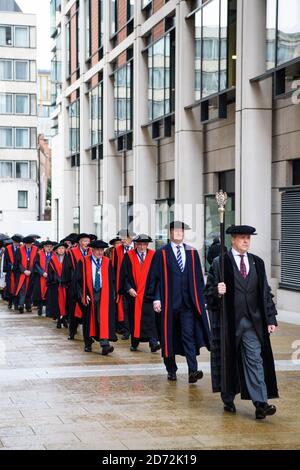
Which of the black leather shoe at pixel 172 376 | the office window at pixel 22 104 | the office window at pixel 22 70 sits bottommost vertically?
the black leather shoe at pixel 172 376

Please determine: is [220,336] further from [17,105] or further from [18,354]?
[17,105]

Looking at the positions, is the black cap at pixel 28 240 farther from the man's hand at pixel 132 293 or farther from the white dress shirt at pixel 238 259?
the white dress shirt at pixel 238 259

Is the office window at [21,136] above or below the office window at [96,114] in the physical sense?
above

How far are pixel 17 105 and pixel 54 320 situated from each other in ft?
161

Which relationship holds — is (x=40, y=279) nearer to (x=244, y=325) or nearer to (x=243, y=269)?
(x=243, y=269)

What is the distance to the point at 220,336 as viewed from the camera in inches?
333

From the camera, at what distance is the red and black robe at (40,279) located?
20.6 meters

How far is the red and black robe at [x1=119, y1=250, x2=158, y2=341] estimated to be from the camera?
43.3 ft

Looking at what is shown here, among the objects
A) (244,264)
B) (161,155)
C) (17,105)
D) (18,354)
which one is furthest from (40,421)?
(17,105)

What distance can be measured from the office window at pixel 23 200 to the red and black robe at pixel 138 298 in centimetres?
5338

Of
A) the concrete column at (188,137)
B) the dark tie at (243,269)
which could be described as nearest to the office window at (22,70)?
the concrete column at (188,137)

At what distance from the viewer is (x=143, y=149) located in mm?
28422

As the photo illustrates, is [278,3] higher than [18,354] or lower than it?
higher

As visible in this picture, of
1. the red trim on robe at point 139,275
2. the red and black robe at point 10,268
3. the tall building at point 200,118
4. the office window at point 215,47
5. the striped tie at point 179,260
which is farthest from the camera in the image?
the red and black robe at point 10,268
